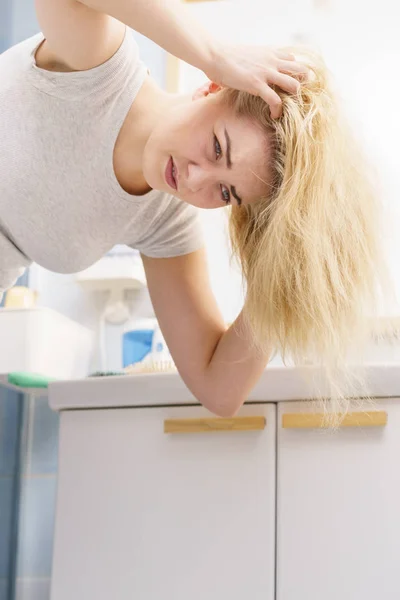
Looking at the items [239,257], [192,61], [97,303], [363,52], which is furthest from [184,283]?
[363,52]

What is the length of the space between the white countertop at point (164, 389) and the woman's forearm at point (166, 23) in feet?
1.76

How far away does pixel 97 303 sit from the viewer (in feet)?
6.80

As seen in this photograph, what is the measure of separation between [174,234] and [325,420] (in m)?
0.38

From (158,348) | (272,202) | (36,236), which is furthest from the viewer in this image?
(158,348)

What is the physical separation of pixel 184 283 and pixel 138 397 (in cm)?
23

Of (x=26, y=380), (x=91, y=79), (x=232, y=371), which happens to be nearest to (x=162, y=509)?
(x=232, y=371)

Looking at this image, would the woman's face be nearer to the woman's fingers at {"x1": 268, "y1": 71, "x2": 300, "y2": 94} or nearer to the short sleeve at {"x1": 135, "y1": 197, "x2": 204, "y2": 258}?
the woman's fingers at {"x1": 268, "y1": 71, "x2": 300, "y2": 94}

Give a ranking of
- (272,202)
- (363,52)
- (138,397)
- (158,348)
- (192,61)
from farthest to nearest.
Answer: (363,52)
(158,348)
(138,397)
(272,202)
(192,61)

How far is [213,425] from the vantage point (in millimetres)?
1360

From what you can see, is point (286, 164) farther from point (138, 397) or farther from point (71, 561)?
point (71, 561)

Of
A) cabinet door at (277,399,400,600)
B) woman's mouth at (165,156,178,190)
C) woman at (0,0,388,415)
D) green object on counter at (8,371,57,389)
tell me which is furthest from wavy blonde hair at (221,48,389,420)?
green object on counter at (8,371,57,389)

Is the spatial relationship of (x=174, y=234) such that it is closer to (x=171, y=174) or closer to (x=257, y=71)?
(x=171, y=174)

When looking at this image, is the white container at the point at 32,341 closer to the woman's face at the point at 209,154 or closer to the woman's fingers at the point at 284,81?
the woman's face at the point at 209,154

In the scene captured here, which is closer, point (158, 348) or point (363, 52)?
point (158, 348)
